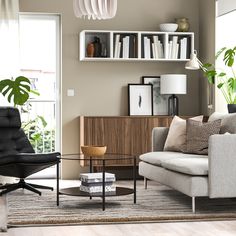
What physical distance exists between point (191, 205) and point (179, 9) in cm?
353

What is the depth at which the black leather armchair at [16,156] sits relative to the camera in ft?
19.5

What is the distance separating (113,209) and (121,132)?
7.73ft

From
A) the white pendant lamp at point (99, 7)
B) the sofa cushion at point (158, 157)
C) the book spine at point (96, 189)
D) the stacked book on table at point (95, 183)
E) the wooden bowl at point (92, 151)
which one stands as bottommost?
the book spine at point (96, 189)

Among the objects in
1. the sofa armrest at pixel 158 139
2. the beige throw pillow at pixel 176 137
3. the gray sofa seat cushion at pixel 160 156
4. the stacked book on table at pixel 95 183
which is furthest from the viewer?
the sofa armrest at pixel 158 139

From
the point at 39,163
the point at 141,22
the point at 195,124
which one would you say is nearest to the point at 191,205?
the point at 195,124

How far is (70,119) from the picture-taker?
8.05 meters

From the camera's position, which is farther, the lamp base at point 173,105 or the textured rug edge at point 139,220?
the lamp base at point 173,105

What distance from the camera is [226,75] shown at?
7754 mm

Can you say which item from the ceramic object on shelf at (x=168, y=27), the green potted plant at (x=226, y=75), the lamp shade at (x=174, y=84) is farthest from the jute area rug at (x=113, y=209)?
the ceramic object on shelf at (x=168, y=27)

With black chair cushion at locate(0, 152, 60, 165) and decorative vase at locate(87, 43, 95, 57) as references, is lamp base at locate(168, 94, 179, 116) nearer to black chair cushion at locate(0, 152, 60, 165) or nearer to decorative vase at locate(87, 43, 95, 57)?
Answer: decorative vase at locate(87, 43, 95, 57)

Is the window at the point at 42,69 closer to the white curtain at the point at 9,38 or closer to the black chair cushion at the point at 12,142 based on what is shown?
the white curtain at the point at 9,38

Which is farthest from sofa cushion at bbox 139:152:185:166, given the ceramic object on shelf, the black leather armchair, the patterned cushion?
the ceramic object on shelf

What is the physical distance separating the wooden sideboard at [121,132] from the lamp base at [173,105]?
250mm

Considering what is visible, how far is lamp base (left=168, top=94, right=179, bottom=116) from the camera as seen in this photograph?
8.05m
